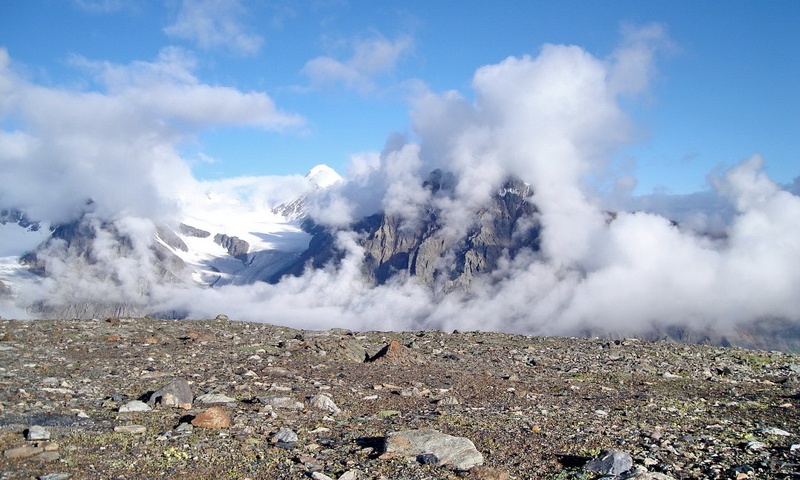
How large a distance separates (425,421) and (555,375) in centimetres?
955

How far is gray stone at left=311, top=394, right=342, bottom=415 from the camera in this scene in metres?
14.5

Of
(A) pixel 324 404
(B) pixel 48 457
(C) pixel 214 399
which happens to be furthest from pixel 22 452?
(A) pixel 324 404

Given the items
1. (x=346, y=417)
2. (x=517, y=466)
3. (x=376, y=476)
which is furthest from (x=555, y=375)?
(x=376, y=476)

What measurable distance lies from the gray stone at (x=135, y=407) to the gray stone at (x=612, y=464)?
34.9ft

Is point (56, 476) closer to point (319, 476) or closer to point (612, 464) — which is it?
point (319, 476)

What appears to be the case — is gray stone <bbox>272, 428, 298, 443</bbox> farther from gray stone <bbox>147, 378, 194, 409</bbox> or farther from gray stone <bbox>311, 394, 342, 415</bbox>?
gray stone <bbox>147, 378, 194, 409</bbox>

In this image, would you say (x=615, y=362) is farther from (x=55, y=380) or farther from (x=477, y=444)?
(x=55, y=380)

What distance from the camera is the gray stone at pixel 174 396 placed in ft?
46.4

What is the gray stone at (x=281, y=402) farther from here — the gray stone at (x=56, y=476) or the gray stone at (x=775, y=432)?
the gray stone at (x=775, y=432)

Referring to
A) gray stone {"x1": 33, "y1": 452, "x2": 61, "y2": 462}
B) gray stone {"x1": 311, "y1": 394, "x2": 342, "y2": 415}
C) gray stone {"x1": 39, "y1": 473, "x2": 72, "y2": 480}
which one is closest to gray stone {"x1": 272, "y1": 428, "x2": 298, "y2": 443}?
gray stone {"x1": 311, "y1": 394, "x2": 342, "y2": 415}

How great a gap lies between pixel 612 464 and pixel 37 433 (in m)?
11.3

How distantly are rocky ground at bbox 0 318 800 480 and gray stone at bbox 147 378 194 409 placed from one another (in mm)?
56

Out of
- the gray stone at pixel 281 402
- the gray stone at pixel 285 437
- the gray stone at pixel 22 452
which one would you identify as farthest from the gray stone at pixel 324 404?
the gray stone at pixel 22 452

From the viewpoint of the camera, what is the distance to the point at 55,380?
16500mm
